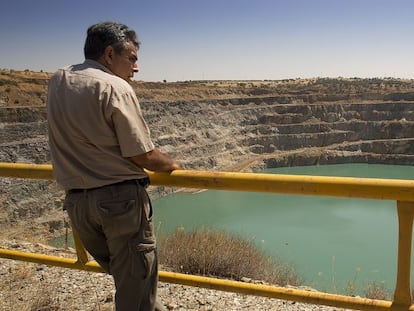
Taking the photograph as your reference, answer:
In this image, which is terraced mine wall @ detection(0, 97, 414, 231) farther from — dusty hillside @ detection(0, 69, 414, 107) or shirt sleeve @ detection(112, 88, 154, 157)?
shirt sleeve @ detection(112, 88, 154, 157)

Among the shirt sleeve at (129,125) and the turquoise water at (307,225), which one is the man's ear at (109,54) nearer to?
the shirt sleeve at (129,125)

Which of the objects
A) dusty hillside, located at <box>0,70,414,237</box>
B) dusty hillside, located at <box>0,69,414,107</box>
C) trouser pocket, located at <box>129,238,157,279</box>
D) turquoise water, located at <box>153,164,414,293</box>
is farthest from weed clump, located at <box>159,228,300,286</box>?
dusty hillside, located at <box>0,69,414,107</box>

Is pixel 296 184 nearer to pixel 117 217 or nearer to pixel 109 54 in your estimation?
pixel 117 217

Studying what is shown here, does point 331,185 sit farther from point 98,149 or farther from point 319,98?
point 319,98

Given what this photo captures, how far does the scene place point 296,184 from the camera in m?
2.23

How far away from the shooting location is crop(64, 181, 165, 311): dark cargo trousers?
211 centimetres

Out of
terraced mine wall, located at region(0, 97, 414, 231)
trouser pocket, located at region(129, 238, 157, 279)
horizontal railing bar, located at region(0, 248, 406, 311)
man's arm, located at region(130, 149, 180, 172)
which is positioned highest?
man's arm, located at region(130, 149, 180, 172)

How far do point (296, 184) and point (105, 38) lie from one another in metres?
1.15

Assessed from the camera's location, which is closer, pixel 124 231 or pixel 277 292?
pixel 124 231

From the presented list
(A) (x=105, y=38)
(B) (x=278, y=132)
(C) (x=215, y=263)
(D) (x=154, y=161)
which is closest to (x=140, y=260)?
(D) (x=154, y=161)

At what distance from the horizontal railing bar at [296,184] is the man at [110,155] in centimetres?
19

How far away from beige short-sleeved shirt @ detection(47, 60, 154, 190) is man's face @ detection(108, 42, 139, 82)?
68 millimetres

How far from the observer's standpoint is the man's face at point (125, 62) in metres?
2.20

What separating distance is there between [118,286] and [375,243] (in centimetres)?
1929
